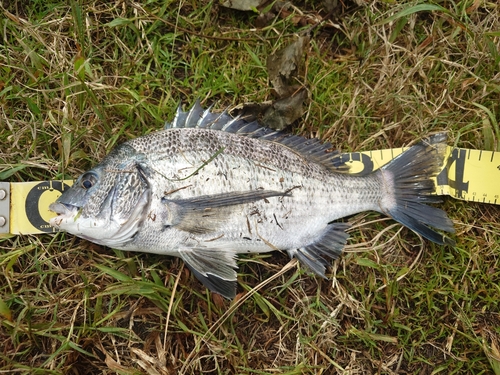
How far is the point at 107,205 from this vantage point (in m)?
2.48

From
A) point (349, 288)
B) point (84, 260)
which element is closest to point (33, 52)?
point (84, 260)

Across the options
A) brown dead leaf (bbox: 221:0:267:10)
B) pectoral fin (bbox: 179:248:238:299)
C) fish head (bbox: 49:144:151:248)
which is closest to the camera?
fish head (bbox: 49:144:151:248)

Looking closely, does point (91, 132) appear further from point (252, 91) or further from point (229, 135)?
point (252, 91)

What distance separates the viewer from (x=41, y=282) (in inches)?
111

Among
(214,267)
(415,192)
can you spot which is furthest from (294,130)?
(214,267)

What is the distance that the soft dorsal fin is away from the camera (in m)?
2.83

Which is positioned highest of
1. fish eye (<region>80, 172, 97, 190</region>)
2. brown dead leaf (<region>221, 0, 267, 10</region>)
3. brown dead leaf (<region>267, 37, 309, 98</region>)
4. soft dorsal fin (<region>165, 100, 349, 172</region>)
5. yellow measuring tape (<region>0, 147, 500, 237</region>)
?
Result: brown dead leaf (<region>221, 0, 267, 10</region>)

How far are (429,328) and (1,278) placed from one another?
317 cm

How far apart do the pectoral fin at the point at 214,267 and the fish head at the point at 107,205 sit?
0.41m

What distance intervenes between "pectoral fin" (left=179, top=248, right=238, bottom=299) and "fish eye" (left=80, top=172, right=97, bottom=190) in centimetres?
73

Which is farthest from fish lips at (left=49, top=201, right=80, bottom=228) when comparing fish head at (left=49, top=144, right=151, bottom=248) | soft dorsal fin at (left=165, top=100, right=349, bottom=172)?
soft dorsal fin at (left=165, top=100, right=349, bottom=172)

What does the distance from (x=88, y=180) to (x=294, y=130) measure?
61.2 inches

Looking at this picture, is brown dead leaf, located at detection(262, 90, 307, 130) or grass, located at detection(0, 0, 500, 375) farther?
brown dead leaf, located at detection(262, 90, 307, 130)

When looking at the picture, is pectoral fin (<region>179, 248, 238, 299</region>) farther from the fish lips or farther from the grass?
the fish lips
